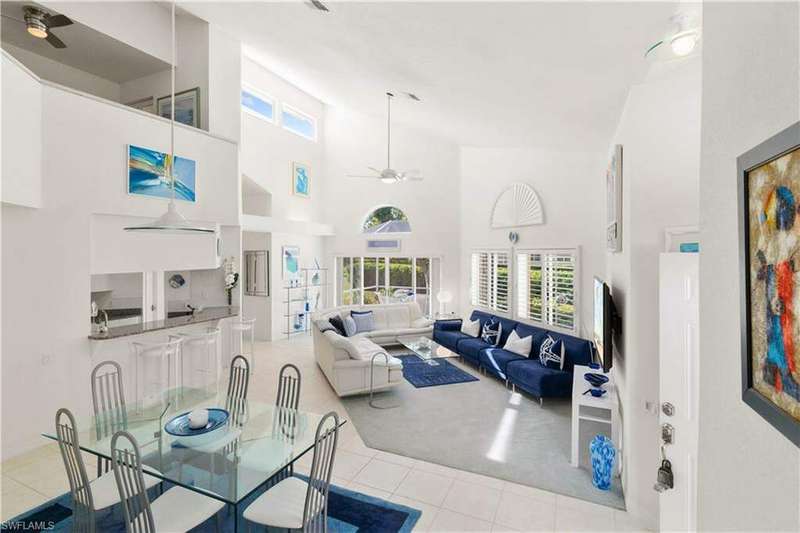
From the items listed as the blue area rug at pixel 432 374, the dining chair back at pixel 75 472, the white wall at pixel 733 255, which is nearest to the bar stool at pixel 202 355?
the blue area rug at pixel 432 374

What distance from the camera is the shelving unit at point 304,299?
9.77 metres

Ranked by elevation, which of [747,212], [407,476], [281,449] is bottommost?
[407,476]

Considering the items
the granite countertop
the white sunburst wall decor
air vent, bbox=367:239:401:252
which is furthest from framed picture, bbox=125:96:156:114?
the white sunburst wall decor

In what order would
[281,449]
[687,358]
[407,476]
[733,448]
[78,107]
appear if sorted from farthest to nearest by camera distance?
[78,107]
[407,476]
[281,449]
[687,358]
[733,448]

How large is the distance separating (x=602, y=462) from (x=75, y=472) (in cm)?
387

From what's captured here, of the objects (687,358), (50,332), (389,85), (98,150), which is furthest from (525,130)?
(50,332)

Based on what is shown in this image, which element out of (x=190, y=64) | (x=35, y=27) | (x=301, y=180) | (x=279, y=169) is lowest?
(x=301, y=180)

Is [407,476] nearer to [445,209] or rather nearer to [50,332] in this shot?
[50,332]

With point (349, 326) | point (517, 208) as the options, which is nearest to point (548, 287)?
point (517, 208)

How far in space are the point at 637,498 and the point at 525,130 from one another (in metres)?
4.08

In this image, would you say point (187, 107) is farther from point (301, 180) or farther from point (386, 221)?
point (386, 221)

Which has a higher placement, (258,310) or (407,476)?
(258,310)

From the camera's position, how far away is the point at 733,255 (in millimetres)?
1100

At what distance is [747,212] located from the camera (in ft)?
3.15
